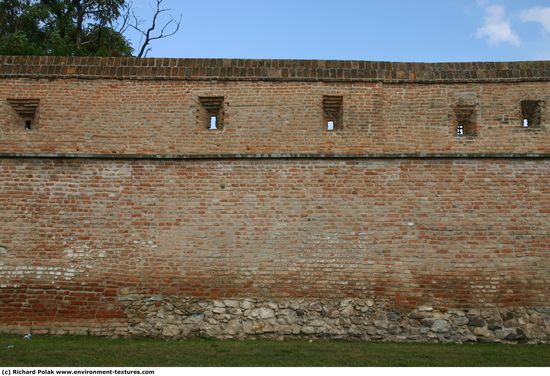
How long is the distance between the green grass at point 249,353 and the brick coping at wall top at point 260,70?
14.8 feet

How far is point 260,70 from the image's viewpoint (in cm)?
972

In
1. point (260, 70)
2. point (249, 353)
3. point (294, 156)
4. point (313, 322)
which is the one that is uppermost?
point (260, 70)

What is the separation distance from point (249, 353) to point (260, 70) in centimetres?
486

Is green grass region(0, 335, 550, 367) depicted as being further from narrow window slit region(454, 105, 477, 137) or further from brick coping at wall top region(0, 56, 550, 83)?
brick coping at wall top region(0, 56, 550, 83)

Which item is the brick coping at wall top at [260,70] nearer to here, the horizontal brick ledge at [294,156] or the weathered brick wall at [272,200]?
the weathered brick wall at [272,200]

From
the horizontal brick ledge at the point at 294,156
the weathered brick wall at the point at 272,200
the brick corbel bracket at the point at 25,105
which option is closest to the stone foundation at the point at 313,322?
the weathered brick wall at the point at 272,200

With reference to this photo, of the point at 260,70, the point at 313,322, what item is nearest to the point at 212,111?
the point at 260,70

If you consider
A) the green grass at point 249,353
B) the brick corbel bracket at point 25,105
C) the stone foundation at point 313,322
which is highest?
the brick corbel bracket at point 25,105

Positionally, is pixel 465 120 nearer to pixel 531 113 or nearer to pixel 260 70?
pixel 531 113

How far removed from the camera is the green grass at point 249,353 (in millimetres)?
7141

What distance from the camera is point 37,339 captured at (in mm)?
8438

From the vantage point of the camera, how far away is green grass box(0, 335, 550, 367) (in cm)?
714

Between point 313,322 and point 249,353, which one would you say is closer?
point 249,353

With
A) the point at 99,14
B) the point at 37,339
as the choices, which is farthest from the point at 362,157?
the point at 99,14
